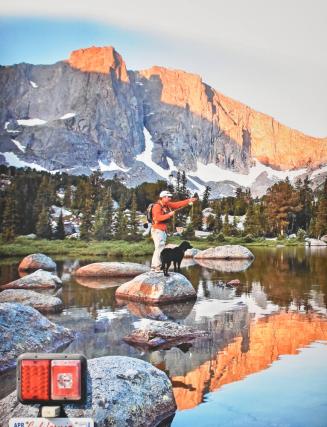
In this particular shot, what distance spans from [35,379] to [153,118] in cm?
1988

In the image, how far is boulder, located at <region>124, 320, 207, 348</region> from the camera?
22.9 feet

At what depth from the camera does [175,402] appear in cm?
484

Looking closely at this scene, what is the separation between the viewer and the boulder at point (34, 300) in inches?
380

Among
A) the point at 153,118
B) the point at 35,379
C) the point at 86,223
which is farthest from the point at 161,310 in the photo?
the point at 153,118

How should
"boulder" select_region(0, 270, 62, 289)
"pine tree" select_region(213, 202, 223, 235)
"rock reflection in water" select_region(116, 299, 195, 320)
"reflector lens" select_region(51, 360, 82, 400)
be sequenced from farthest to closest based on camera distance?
"pine tree" select_region(213, 202, 223, 235) → "boulder" select_region(0, 270, 62, 289) → "rock reflection in water" select_region(116, 299, 195, 320) → "reflector lens" select_region(51, 360, 82, 400)

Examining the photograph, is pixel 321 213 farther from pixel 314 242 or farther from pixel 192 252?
pixel 192 252

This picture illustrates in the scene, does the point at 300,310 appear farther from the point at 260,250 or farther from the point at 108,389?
the point at 260,250

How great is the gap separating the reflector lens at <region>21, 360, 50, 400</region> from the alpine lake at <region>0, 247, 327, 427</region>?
240 cm

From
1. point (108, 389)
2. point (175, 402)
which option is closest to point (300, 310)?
point (175, 402)

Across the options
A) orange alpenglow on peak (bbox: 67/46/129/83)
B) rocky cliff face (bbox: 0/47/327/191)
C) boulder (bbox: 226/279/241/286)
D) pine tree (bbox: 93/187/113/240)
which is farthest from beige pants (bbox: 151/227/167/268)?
pine tree (bbox: 93/187/113/240)

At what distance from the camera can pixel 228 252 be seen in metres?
21.0

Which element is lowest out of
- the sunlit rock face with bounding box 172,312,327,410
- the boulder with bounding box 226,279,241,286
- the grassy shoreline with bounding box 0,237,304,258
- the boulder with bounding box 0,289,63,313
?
the sunlit rock face with bounding box 172,312,327,410

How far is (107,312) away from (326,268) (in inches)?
392

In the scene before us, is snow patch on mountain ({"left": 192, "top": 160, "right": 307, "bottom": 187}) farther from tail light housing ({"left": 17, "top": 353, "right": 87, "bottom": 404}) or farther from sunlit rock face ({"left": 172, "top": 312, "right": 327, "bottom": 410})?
tail light housing ({"left": 17, "top": 353, "right": 87, "bottom": 404})
